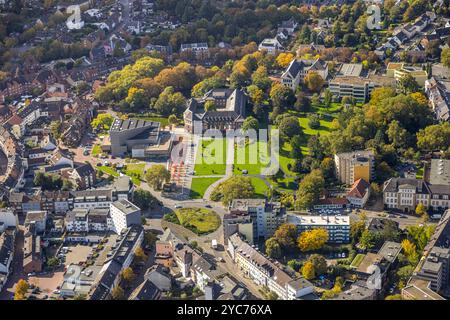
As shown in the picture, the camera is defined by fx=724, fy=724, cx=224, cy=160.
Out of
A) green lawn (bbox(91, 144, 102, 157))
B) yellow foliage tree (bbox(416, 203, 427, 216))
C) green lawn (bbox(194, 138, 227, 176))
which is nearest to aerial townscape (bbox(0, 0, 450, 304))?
green lawn (bbox(194, 138, 227, 176))

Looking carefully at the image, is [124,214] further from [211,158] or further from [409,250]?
[409,250]

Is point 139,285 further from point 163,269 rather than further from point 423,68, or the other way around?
point 423,68

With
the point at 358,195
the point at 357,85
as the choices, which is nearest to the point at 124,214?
the point at 358,195

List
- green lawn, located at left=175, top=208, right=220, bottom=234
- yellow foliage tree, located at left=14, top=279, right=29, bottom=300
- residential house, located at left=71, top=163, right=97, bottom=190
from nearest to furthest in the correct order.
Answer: yellow foliage tree, located at left=14, top=279, right=29, bottom=300, green lawn, located at left=175, top=208, right=220, bottom=234, residential house, located at left=71, top=163, right=97, bottom=190

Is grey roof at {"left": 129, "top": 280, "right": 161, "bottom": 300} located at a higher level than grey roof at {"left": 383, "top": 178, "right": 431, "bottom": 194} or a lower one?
lower

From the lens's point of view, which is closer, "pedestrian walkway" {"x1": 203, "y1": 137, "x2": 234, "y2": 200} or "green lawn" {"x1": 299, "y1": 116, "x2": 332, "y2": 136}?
"pedestrian walkway" {"x1": 203, "y1": 137, "x2": 234, "y2": 200}

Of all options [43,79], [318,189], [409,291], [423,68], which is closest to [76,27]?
[43,79]

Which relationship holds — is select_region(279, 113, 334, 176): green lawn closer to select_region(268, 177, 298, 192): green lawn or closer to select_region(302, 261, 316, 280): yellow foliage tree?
select_region(268, 177, 298, 192): green lawn
